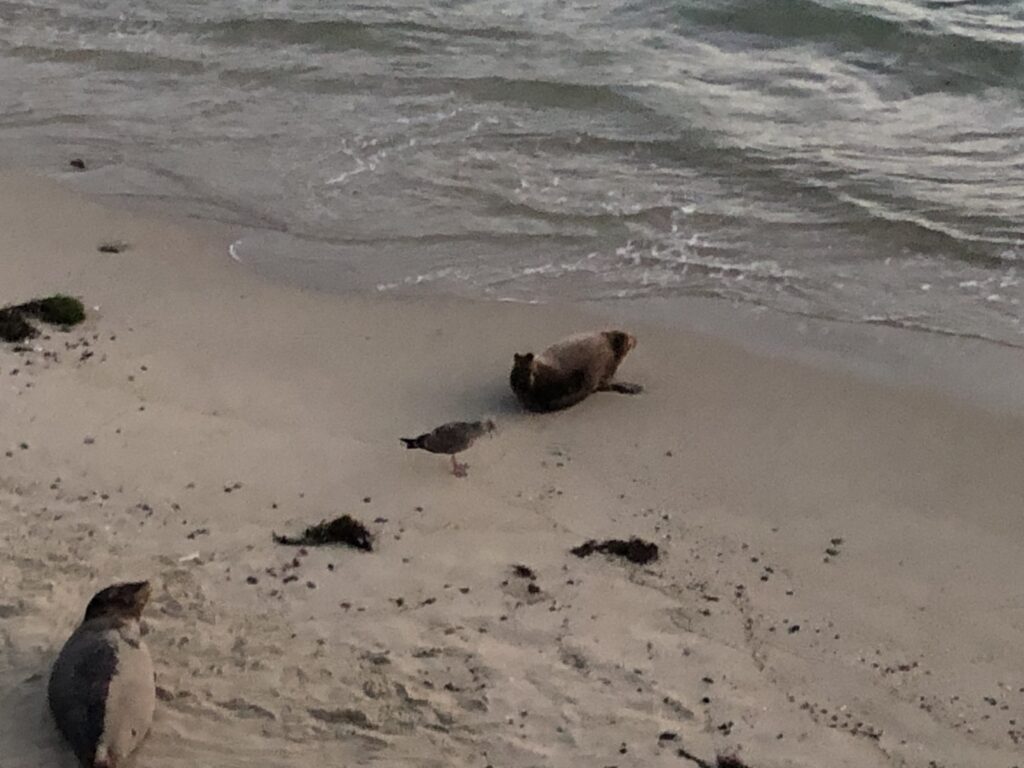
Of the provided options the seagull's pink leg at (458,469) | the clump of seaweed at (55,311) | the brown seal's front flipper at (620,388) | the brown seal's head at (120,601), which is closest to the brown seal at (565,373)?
the brown seal's front flipper at (620,388)

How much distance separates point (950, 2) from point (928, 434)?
1026 cm

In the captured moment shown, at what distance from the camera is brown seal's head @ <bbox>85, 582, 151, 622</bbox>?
484 centimetres

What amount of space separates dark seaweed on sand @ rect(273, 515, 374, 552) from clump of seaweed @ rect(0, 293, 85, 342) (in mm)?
2591

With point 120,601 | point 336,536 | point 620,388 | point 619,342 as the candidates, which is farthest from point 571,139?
point 120,601

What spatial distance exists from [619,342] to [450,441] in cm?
147

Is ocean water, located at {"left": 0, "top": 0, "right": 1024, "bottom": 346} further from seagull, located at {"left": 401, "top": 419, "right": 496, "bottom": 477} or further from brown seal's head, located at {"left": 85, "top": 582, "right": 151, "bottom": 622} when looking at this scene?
brown seal's head, located at {"left": 85, "top": 582, "right": 151, "bottom": 622}

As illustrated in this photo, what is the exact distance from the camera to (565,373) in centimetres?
700

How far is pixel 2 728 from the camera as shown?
446cm

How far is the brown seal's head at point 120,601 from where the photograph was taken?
15.9 ft

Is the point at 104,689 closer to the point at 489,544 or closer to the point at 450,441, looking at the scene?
the point at 489,544

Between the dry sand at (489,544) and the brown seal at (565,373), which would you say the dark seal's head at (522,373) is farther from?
the dry sand at (489,544)

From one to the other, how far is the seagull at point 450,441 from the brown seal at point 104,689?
73.9 inches

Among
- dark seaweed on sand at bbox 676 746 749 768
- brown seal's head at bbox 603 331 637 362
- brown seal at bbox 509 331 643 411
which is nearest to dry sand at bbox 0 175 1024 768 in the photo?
dark seaweed on sand at bbox 676 746 749 768

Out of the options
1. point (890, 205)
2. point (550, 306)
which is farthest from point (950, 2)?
point (550, 306)
